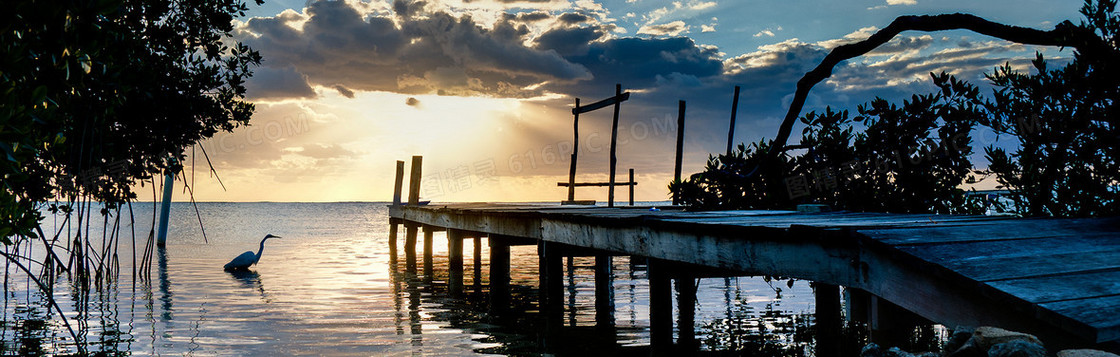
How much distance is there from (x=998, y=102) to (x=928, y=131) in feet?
3.25

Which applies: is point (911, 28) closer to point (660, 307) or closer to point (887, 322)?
point (887, 322)

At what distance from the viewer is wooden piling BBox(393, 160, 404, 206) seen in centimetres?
2227

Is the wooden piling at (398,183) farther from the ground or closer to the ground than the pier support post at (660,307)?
farther from the ground

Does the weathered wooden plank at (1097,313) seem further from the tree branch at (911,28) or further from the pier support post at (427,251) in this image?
the pier support post at (427,251)

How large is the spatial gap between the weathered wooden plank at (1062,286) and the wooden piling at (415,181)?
55.3 feet

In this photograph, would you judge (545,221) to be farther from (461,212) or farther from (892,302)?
(892,302)

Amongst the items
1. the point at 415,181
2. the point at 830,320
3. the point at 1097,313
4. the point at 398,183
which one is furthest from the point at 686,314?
the point at 398,183

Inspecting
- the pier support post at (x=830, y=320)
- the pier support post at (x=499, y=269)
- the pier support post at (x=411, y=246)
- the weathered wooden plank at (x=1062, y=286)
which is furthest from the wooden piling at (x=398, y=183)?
the weathered wooden plank at (x=1062, y=286)

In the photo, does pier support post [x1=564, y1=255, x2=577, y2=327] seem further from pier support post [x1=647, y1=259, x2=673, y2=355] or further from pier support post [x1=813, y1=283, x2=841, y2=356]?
pier support post [x1=813, y1=283, x2=841, y2=356]

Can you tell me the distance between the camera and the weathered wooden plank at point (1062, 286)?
383 cm

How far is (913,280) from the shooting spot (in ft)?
14.1

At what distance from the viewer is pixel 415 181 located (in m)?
20.5

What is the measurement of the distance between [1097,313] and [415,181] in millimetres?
17848

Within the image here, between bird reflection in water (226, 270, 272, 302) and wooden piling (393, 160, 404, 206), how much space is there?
4.62 meters
